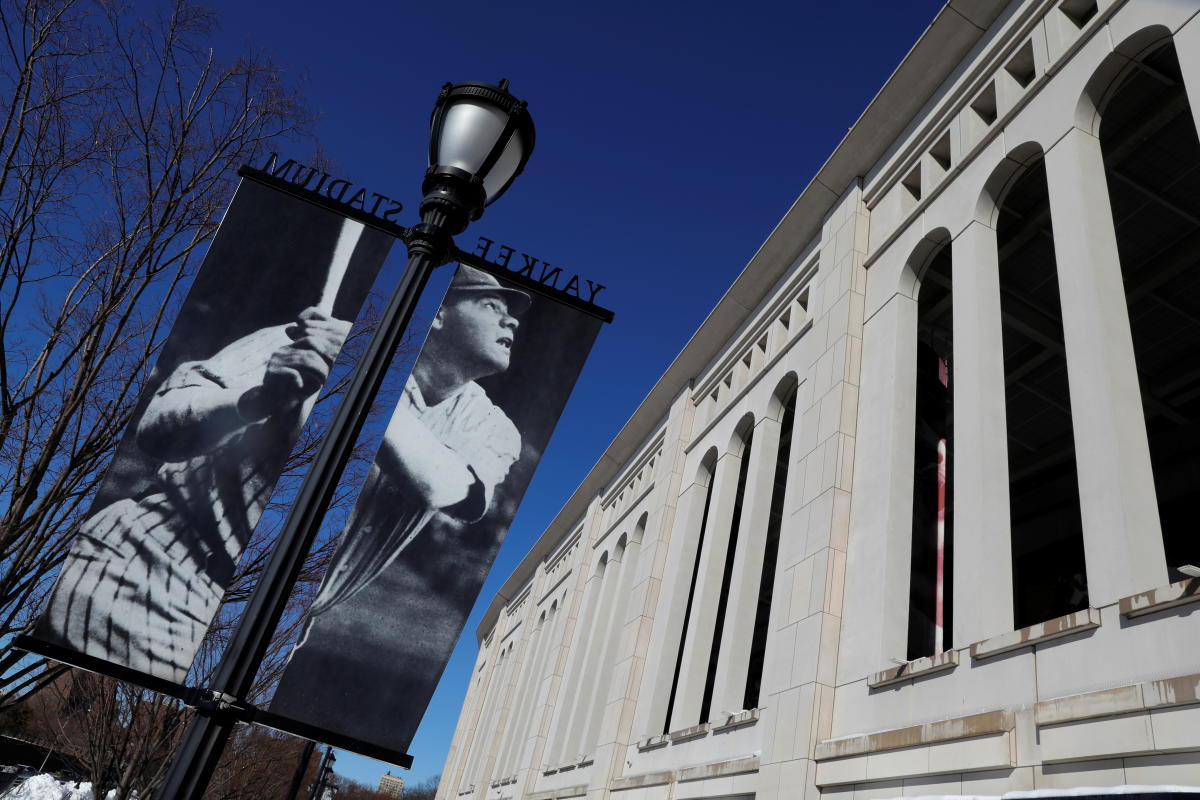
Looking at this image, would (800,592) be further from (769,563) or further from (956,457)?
(769,563)

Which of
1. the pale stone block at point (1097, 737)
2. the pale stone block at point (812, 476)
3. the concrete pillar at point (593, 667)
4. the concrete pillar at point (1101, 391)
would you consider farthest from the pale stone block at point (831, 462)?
the concrete pillar at point (593, 667)

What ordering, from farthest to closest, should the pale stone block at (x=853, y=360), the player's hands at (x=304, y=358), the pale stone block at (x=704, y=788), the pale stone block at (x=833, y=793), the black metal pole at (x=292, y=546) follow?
the pale stone block at (x=853, y=360)
the pale stone block at (x=704, y=788)
the pale stone block at (x=833, y=793)
the player's hands at (x=304, y=358)
the black metal pole at (x=292, y=546)

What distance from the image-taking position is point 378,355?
4324 mm

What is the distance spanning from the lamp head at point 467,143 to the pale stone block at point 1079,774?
6017mm

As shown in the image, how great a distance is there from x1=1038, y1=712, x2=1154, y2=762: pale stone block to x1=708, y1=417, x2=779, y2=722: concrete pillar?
6.83 meters

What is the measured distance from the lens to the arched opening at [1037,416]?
13.2 metres

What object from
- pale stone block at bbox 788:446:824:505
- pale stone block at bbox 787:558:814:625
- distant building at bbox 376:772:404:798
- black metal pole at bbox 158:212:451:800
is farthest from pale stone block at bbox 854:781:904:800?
distant building at bbox 376:772:404:798

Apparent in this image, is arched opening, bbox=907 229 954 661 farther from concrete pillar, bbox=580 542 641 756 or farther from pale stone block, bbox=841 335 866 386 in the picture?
concrete pillar, bbox=580 542 641 756

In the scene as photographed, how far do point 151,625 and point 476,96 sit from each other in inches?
142

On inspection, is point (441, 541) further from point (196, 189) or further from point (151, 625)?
point (196, 189)

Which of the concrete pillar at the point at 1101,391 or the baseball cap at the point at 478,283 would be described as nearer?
the baseball cap at the point at 478,283

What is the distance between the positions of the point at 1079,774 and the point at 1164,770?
758 mm

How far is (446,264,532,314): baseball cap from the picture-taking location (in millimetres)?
5504

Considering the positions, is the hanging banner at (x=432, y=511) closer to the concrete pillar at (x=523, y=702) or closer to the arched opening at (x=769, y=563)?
the arched opening at (x=769, y=563)
